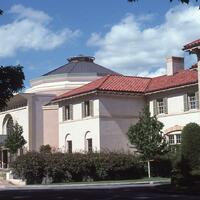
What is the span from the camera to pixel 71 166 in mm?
39500

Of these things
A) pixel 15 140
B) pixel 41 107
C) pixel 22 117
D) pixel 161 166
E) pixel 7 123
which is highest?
pixel 41 107

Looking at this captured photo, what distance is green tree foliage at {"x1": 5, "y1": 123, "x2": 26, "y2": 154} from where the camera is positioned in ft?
197

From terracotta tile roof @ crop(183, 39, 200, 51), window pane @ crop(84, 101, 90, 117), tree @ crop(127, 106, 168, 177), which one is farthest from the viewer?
window pane @ crop(84, 101, 90, 117)

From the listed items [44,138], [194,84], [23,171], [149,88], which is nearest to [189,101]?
[194,84]

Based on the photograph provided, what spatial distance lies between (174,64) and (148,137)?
37.8 ft

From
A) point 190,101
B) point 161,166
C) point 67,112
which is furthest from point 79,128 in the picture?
point 190,101

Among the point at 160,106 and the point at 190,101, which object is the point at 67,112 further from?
the point at 190,101

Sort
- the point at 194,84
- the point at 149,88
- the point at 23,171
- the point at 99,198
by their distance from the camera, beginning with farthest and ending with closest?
1. the point at 149,88
2. the point at 194,84
3. the point at 23,171
4. the point at 99,198

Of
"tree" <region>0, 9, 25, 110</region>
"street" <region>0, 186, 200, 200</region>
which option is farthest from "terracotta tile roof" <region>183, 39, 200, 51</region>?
"tree" <region>0, 9, 25, 110</region>

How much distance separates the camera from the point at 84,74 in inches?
2552

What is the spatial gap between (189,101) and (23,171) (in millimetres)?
14380

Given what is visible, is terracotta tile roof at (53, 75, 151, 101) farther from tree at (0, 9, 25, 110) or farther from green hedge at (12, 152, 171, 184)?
tree at (0, 9, 25, 110)

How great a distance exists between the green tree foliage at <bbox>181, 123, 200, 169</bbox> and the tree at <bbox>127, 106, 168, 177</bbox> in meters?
10.3

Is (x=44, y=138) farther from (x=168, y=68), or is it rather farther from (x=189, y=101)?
(x=189, y=101)
